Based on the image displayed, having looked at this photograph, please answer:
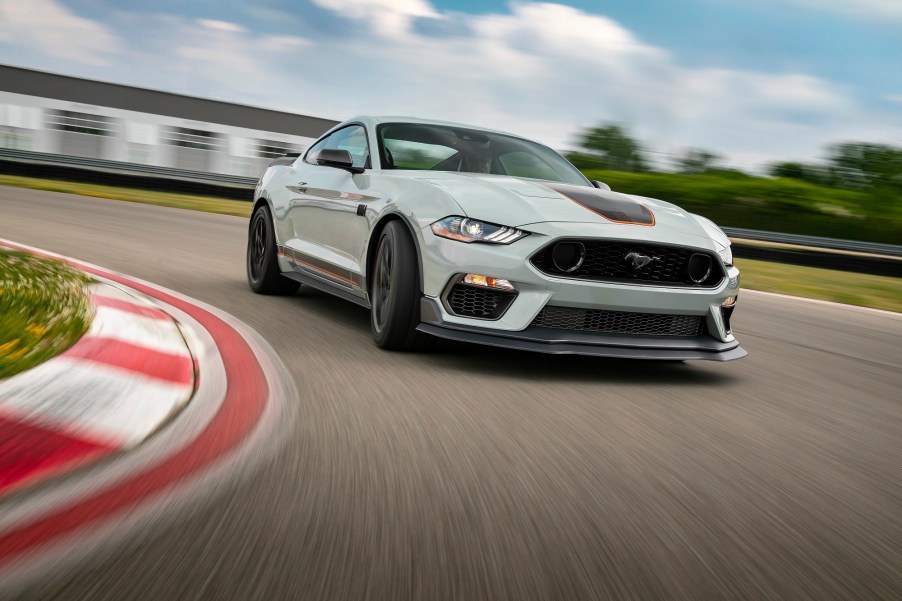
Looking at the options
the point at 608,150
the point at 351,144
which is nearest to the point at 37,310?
the point at 351,144

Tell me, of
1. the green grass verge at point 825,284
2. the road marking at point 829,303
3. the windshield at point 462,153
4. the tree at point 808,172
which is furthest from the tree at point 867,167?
the windshield at point 462,153

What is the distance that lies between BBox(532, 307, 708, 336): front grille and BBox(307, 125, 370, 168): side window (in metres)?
1.81

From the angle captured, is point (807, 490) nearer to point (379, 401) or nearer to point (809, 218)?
point (379, 401)

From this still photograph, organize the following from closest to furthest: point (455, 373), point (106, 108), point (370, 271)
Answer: point (455, 373) < point (370, 271) < point (106, 108)

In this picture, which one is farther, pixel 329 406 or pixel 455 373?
pixel 455 373

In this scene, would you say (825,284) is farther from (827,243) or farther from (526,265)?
(526,265)

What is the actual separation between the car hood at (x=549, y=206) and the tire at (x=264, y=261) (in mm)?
2069

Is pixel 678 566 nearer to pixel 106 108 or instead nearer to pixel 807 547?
pixel 807 547

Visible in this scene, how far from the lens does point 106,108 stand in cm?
3394

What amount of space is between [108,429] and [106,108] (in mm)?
33504

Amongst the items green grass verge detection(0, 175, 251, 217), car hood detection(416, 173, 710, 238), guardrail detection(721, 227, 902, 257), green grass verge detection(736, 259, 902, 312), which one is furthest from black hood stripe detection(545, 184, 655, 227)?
green grass verge detection(0, 175, 251, 217)

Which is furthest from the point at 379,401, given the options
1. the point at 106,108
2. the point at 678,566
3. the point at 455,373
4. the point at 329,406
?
the point at 106,108

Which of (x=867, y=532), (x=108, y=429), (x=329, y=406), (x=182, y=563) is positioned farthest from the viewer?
(x=329, y=406)

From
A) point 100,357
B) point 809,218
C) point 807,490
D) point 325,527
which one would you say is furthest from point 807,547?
point 809,218
